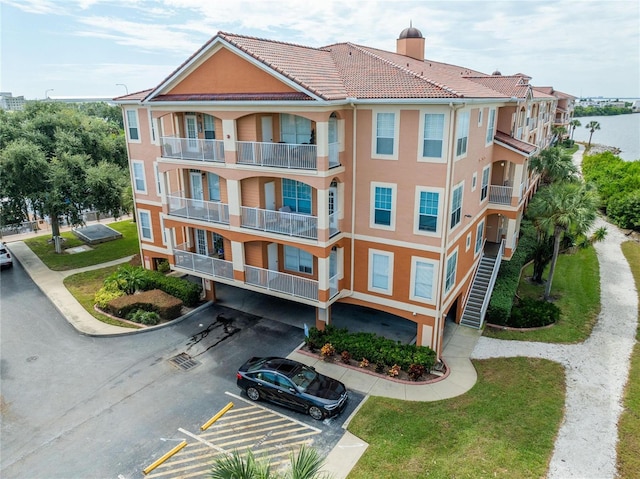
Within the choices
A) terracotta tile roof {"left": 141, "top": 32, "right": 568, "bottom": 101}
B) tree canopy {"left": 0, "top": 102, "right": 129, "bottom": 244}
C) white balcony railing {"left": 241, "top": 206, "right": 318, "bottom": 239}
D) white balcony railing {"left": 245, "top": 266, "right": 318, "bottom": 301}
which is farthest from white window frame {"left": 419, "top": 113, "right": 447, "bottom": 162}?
tree canopy {"left": 0, "top": 102, "right": 129, "bottom": 244}

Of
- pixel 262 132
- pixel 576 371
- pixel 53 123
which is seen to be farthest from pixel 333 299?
pixel 53 123

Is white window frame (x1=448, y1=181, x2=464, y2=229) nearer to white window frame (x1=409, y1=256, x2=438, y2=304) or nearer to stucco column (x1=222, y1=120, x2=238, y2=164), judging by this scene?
white window frame (x1=409, y1=256, x2=438, y2=304)

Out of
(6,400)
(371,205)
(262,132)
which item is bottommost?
(6,400)

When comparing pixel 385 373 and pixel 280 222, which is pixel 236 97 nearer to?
pixel 280 222

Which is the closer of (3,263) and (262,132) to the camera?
(262,132)

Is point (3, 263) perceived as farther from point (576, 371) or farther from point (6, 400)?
point (576, 371)

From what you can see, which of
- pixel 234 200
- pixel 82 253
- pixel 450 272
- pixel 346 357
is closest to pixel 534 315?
pixel 450 272

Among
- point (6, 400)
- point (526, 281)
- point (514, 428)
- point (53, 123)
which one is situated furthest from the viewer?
point (53, 123)
